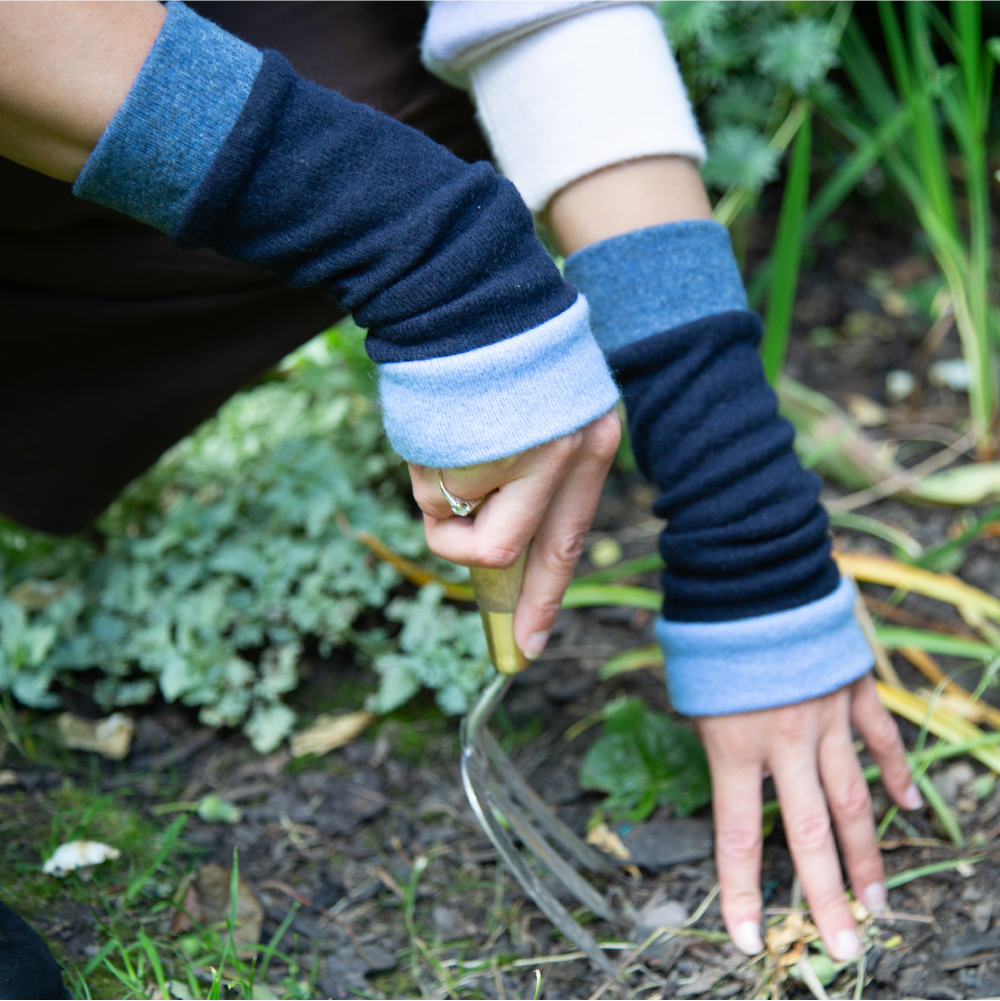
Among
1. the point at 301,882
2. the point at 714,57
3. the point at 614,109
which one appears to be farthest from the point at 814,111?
the point at 301,882

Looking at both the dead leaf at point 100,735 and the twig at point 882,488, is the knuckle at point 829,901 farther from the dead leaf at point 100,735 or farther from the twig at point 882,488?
the dead leaf at point 100,735

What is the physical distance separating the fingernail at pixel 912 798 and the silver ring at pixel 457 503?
0.65 metres

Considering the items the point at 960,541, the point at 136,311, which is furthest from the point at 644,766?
the point at 136,311

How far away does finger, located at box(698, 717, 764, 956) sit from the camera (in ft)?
3.20

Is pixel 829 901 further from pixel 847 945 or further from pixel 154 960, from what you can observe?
pixel 154 960

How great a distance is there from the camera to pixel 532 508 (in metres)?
0.81

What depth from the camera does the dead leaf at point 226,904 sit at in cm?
103

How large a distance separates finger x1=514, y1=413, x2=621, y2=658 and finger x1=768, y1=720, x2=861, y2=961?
0.97 feet

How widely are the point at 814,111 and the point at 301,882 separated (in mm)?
1864

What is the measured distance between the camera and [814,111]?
1995mm

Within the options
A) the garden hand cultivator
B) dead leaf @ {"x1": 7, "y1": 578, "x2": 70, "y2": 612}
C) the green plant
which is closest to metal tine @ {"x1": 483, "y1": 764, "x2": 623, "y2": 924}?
the garden hand cultivator

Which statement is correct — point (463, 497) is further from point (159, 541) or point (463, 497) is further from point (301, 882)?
point (159, 541)

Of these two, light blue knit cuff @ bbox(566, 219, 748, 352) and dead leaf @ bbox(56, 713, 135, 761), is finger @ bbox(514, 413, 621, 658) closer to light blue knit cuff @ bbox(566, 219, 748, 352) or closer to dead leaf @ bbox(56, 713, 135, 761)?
light blue knit cuff @ bbox(566, 219, 748, 352)

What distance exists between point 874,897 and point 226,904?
745 mm
